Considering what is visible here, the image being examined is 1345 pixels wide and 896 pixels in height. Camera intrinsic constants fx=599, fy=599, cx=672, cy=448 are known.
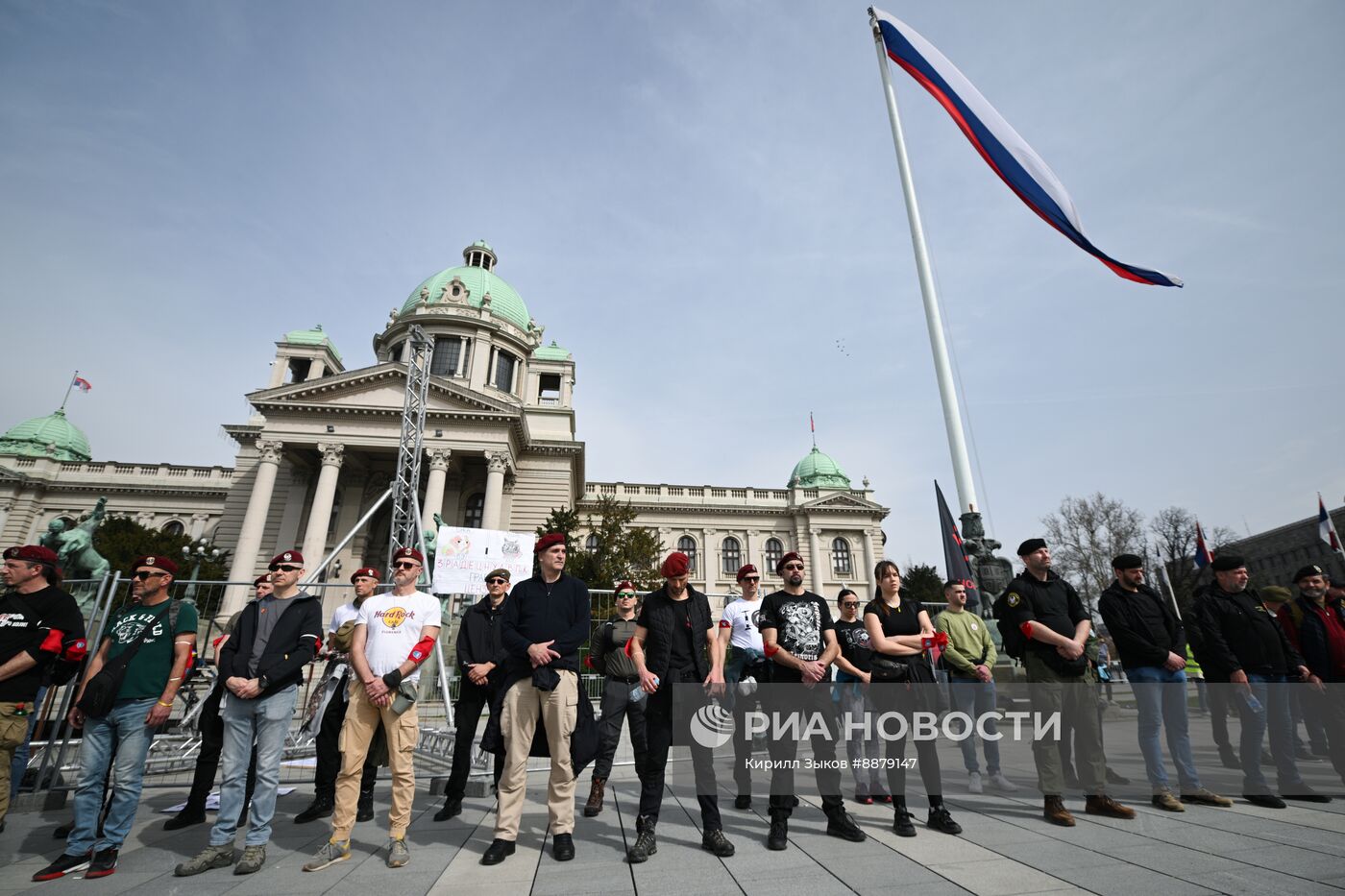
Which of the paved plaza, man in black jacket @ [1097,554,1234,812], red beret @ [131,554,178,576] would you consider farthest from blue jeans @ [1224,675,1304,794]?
red beret @ [131,554,178,576]

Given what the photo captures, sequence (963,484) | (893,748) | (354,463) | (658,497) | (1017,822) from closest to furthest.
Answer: (1017,822) < (893,748) < (963,484) < (354,463) < (658,497)

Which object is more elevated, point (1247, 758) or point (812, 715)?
point (812, 715)

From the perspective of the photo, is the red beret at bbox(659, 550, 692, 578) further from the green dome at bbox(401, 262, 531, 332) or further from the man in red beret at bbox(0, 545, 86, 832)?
the green dome at bbox(401, 262, 531, 332)

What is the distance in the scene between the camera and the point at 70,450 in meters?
44.5

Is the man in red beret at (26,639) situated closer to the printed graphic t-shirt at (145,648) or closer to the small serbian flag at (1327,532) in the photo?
the printed graphic t-shirt at (145,648)

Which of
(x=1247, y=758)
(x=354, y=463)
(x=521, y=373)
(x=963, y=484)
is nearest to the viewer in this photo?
(x=1247, y=758)

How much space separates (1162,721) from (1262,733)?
2.83 ft

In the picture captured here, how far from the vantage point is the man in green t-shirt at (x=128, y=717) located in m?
3.97

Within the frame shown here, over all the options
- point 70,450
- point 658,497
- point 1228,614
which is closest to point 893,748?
point 1228,614

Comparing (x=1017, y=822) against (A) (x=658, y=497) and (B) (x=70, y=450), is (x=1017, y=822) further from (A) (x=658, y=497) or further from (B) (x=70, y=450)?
(B) (x=70, y=450)

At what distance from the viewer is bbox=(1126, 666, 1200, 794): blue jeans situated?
16.1 ft

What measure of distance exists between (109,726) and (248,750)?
38.8 inches

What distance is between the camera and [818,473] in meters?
48.2

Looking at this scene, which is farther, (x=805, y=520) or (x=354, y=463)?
(x=805, y=520)
